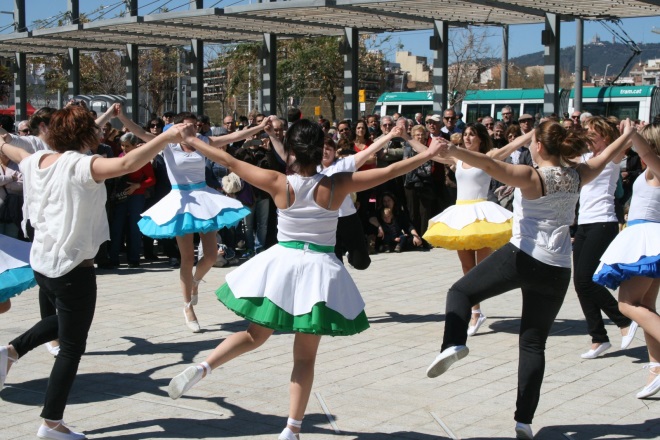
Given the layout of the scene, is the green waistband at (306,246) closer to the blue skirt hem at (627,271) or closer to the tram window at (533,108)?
the blue skirt hem at (627,271)

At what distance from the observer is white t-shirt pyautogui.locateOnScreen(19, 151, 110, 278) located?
5543mm

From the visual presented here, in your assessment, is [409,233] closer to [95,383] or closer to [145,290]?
[145,290]

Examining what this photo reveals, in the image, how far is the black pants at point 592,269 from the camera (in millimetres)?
7871

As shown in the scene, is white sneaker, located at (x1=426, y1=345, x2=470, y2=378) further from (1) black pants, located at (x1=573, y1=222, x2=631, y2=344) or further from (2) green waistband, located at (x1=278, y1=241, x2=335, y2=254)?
(1) black pants, located at (x1=573, y1=222, x2=631, y2=344)

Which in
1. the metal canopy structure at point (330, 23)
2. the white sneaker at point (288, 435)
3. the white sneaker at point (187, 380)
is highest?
the metal canopy structure at point (330, 23)

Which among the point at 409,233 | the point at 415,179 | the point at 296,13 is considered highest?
the point at 296,13

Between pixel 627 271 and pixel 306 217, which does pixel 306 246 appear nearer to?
pixel 306 217

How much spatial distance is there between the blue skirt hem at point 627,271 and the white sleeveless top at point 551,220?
781 millimetres

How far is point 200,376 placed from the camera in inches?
211

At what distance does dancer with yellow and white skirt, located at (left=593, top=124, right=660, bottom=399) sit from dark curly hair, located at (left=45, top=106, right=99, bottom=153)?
3.59m

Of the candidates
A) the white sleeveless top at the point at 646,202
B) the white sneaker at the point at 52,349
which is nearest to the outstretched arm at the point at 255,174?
the white sleeveless top at the point at 646,202

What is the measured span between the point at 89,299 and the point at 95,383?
61.5 inches

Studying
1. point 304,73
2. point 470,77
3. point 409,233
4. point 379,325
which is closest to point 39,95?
point 304,73

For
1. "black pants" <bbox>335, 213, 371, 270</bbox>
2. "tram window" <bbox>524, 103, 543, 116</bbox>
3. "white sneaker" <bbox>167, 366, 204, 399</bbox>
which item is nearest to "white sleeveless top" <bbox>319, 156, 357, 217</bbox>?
"black pants" <bbox>335, 213, 371, 270</bbox>
